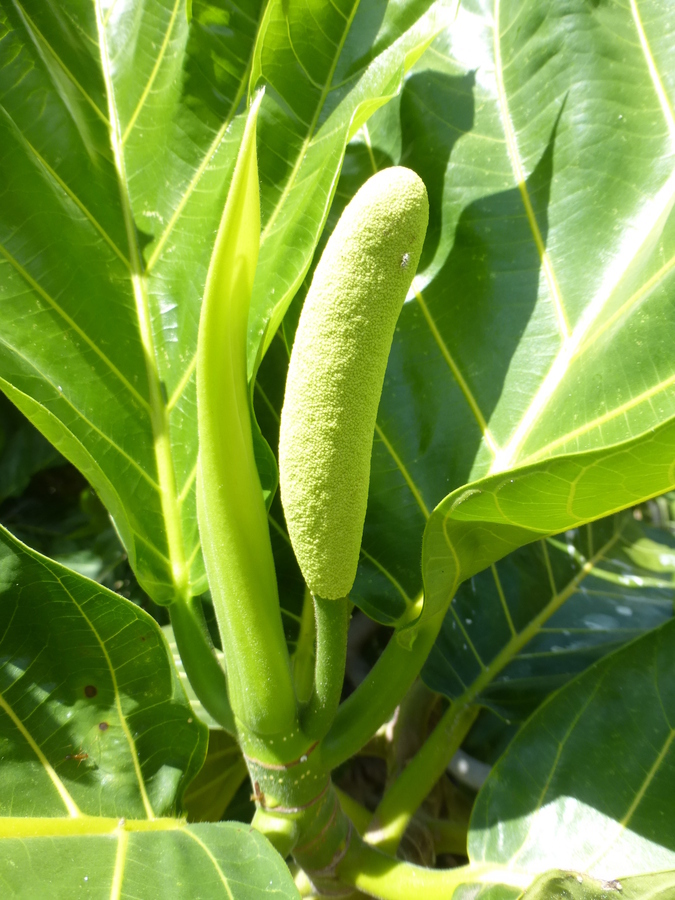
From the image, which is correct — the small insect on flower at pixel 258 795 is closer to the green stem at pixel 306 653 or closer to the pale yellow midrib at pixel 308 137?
the green stem at pixel 306 653

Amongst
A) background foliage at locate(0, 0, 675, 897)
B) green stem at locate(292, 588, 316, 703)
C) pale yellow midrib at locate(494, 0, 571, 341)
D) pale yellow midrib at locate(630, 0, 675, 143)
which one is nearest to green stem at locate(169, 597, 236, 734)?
background foliage at locate(0, 0, 675, 897)

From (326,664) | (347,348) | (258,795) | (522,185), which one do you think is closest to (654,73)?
(522,185)

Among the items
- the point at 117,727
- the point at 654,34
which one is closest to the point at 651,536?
the point at 654,34

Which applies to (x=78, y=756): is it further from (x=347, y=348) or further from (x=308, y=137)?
(x=308, y=137)

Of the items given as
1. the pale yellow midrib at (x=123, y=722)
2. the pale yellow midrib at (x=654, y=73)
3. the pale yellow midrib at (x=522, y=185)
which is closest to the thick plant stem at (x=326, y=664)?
the pale yellow midrib at (x=123, y=722)

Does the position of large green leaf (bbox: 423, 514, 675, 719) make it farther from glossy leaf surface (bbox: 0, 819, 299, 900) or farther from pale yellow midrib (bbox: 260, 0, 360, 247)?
pale yellow midrib (bbox: 260, 0, 360, 247)
